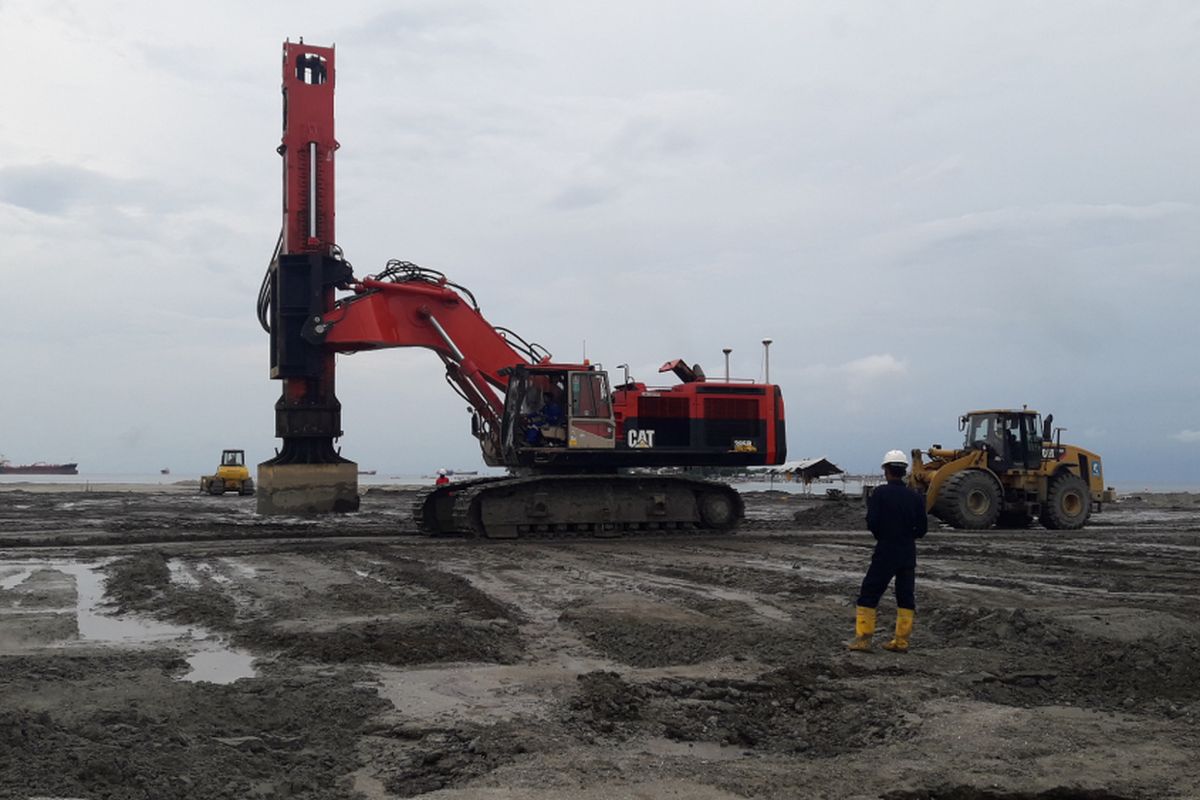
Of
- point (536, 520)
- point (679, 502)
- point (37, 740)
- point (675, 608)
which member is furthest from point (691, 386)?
point (37, 740)

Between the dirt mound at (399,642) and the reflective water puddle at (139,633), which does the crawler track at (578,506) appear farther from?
the dirt mound at (399,642)

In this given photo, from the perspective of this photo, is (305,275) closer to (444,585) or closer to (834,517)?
(834,517)

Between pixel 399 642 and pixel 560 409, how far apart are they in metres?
11.7

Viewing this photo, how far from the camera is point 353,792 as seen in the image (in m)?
5.10

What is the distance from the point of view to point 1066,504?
24.0 metres

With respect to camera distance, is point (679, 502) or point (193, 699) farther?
point (679, 502)

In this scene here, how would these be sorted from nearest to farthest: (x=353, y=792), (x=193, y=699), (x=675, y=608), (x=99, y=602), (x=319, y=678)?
1. (x=353, y=792)
2. (x=193, y=699)
3. (x=319, y=678)
4. (x=675, y=608)
5. (x=99, y=602)

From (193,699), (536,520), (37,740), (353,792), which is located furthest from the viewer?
(536,520)

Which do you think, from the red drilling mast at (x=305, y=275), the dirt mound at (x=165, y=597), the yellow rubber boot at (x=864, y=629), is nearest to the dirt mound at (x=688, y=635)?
the yellow rubber boot at (x=864, y=629)

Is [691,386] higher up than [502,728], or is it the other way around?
[691,386]

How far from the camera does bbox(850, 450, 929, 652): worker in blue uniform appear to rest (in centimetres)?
837

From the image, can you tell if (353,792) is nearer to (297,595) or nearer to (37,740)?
(37,740)

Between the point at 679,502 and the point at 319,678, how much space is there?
553 inches

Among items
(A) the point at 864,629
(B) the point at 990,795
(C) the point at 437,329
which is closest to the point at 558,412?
(C) the point at 437,329
